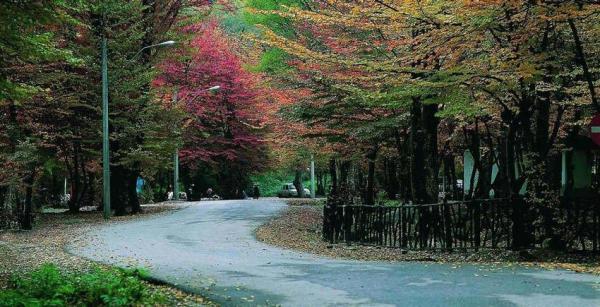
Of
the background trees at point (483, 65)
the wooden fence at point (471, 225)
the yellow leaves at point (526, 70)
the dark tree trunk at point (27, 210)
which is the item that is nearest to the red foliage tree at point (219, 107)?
the dark tree trunk at point (27, 210)

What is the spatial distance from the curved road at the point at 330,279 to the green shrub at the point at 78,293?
3.38 feet

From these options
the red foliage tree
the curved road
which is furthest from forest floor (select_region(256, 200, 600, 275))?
the red foliage tree

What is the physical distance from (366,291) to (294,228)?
1345cm

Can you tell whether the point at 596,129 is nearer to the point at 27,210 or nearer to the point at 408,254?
the point at 408,254

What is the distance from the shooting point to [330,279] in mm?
9016

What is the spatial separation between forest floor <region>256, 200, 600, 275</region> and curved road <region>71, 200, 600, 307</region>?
1.18 meters

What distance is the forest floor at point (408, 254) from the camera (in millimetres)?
11367

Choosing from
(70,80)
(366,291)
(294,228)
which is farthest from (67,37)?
(366,291)

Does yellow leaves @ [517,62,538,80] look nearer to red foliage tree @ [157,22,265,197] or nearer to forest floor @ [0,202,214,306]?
forest floor @ [0,202,214,306]

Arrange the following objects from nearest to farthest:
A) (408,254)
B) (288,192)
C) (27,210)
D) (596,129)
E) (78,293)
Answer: (78,293) → (596,129) → (408,254) → (27,210) → (288,192)

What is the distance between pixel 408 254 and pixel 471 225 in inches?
67.0

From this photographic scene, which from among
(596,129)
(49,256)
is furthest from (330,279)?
(49,256)

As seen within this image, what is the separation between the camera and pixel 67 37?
2530 centimetres

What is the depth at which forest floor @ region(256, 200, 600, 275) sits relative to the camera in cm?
1137
